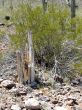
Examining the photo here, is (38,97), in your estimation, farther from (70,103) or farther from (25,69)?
(25,69)

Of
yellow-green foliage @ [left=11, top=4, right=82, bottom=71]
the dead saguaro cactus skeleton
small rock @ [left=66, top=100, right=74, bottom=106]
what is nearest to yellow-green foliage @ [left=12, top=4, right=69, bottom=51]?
yellow-green foliage @ [left=11, top=4, right=82, bottom=71]

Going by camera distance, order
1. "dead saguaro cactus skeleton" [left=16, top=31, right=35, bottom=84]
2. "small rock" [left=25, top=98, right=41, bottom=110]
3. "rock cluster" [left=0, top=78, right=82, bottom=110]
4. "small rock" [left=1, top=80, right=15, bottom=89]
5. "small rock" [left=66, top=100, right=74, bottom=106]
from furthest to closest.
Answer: "dead saguaro cactus skeleton" [left=16, top=31, right=35, bottom=84] < "small rock" [left=1, top=80, right=15, bottom=89] < "small rock" [left=66, top=100, right=74, bottom=106] < "rock cluster" [left=0, top=78, right=82, bottom=110] < "small rock" [left=25, top=98, right=41, bottom=110]

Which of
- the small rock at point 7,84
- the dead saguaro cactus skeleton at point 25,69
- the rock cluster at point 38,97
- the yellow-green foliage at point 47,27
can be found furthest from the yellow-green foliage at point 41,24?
the rock cluster at point 38,97

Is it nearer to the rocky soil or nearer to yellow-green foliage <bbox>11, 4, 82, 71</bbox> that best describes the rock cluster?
the rocky soil

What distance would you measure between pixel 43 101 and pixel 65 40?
2.46 meters

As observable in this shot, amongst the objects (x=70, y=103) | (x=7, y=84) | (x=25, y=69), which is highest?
(x=25, y=69)

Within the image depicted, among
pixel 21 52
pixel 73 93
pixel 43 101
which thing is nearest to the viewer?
pixel 43 101

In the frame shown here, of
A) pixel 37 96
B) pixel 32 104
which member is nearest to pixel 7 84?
pixel 37 96

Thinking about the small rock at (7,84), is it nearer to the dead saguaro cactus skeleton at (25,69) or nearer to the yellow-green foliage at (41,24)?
the dead saguaro cactus skeleton at (25,69)

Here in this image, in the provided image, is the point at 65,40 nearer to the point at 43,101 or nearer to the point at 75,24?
the point at 75,24

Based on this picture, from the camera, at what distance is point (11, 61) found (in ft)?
27.6

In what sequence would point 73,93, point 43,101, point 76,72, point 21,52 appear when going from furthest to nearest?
point 76,72
point 21,52
point 73,93
point 43,101

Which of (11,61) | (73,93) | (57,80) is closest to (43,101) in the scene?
(73,93)

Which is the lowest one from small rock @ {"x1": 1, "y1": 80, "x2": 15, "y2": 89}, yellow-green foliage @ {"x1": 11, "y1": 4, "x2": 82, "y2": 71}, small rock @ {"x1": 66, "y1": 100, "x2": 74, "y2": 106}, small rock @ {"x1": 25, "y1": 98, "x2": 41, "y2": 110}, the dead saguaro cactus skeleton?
small rock @ {"x1": 66, "y1": 100, "x2": 74, "y2": 106}
